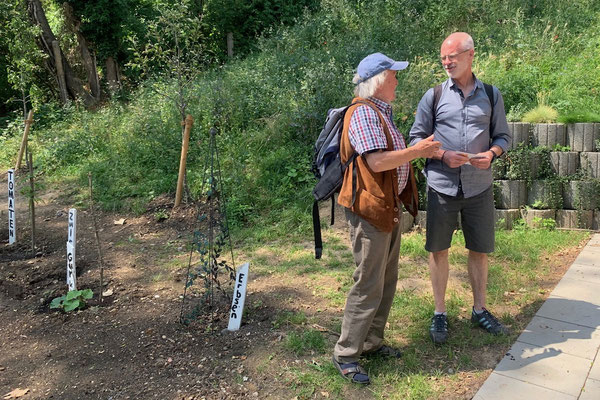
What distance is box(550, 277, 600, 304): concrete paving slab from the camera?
4142 mm

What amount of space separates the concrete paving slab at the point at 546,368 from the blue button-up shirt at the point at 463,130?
3.66 feet

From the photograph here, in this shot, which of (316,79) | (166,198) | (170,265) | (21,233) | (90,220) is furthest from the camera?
(316,79)

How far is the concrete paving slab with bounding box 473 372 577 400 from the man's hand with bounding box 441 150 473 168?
1.35 metres

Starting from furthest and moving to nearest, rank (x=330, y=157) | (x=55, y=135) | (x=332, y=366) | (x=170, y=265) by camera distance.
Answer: (x=55, y=135)
(x=170, y=265)
(x=332, y=366)
(x=330, y=157)

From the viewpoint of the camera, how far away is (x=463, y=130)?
337 cm

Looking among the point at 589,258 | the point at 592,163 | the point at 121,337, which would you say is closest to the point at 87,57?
the point at 121,337

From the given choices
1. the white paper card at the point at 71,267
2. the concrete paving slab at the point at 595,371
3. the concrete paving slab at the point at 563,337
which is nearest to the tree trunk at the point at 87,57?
the white paper card at the point at 71,267

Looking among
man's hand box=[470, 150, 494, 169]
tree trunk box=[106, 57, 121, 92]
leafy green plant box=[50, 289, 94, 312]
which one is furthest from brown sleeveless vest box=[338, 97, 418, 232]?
tree trunk box=[106, 57, 121, 92]

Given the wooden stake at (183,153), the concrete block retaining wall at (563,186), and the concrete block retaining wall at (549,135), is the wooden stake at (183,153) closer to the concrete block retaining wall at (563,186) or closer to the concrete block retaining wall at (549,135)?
the concrete block retaining wall at (563,186)

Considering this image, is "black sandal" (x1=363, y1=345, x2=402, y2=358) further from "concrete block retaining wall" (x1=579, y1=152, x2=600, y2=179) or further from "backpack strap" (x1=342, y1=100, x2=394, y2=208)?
"concrete block retaining wall" (x1=579, y1=152, x2=600, y2=179)

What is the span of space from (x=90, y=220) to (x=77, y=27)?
34.3ft

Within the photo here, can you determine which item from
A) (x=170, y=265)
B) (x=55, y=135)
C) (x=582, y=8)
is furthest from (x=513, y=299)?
(x=55, y=135)

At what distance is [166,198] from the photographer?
7.53 metres

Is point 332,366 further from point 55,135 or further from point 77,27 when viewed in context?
point 77,27
